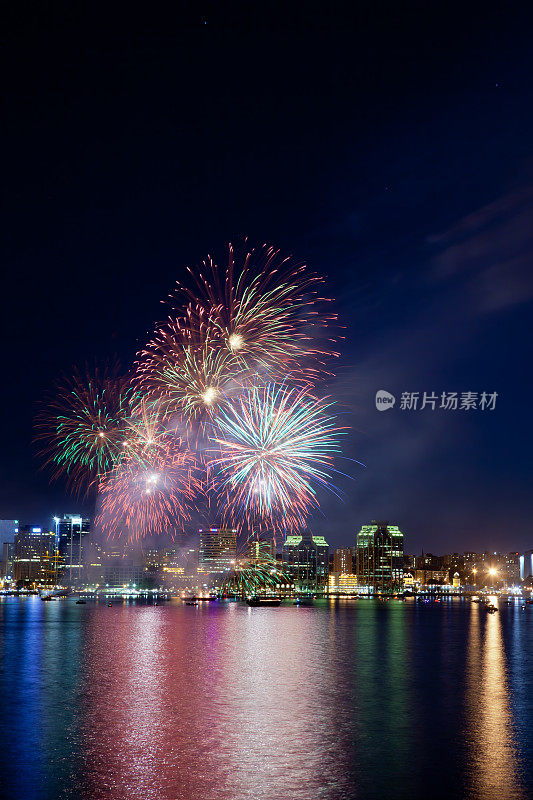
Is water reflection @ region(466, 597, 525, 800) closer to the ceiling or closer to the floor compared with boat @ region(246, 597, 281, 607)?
closer to the ceiling

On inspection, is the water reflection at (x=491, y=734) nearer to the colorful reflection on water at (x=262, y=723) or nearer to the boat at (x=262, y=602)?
the colorful reflection on water at (x=262, y=723)

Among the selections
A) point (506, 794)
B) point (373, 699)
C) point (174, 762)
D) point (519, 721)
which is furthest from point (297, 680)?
point (506, 794)

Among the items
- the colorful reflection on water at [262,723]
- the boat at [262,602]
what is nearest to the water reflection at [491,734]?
the colorful reflection on water at [262,723]

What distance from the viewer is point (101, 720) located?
30.5m

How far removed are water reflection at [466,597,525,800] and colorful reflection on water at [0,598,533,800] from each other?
0.08 m

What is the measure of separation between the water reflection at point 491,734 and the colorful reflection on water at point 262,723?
0.25 ft

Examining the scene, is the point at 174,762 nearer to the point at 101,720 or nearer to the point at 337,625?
the point at 101,720

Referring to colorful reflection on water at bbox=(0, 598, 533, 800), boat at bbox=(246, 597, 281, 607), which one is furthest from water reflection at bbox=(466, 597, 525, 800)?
boat at bbox=(246, 597, 281, 607)

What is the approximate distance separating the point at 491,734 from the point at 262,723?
8.54 meters

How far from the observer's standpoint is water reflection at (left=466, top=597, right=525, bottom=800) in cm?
2125

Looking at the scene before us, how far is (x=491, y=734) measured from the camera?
2852 cm

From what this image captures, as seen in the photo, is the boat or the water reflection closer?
the water reflection

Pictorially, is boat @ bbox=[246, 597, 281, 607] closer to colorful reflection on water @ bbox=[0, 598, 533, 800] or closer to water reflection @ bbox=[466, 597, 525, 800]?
colorful reflection on water @ bbox=[0, 598, 533, 800]

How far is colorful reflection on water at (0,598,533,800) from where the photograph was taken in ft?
69.7
